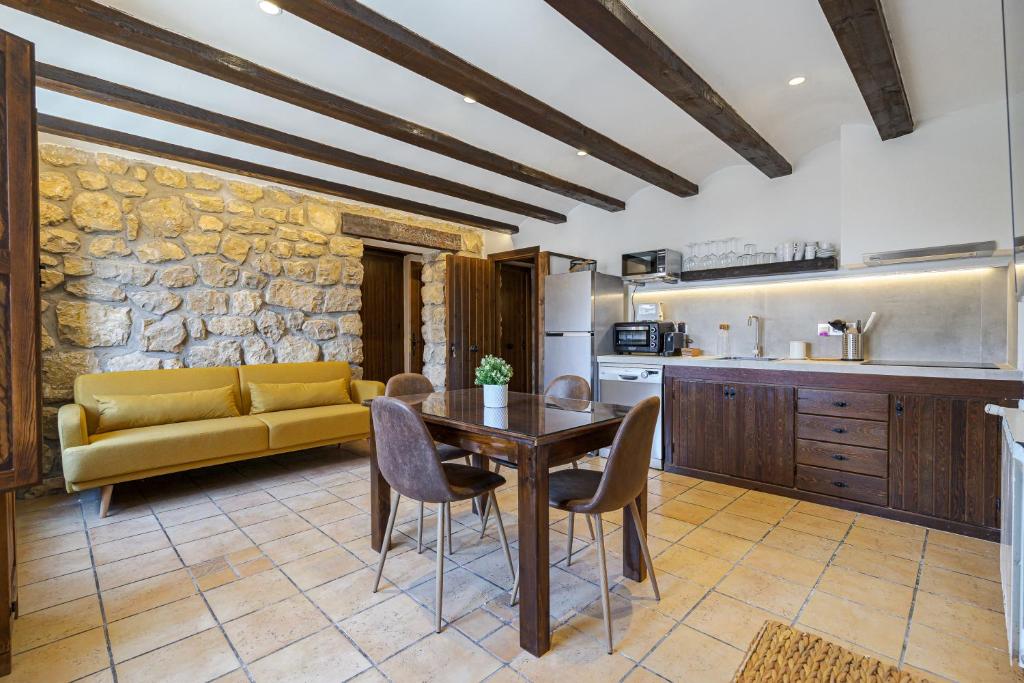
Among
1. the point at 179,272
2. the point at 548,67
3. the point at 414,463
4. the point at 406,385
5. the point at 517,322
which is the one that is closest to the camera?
the point at 414,463

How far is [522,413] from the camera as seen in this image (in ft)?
7.14

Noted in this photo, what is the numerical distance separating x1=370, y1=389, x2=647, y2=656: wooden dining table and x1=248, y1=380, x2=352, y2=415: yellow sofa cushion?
75.5 inches

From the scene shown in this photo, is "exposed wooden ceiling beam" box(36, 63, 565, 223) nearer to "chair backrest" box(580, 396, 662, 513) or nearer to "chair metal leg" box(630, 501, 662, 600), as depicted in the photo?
"chair backrest" box(580, 396, 662, 513)

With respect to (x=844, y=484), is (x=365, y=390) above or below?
above

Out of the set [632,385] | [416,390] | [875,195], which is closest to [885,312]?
[875,195]

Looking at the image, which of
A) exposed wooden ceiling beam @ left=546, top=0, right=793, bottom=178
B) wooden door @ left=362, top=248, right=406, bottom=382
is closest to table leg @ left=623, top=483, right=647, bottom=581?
exposed wooden ceiling beam @ left=546, top=0, right=793, bottom=178

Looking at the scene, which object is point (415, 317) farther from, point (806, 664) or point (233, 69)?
point (806, 664)

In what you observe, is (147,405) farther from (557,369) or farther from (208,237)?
(557,369)

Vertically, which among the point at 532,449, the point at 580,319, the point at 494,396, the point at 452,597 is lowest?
the point at 452,597

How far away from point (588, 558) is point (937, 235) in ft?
9.69

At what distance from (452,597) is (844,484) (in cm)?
260

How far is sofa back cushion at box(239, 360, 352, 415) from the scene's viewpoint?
13.2ft

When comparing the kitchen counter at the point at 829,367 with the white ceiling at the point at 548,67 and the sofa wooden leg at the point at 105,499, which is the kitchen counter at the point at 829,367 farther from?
the sofa wooden leg at the point at 105,499

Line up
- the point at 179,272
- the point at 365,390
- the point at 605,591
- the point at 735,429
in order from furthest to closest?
the point at 365,390 → the point at 179,272 → the point at 735,429 → the point at 605,591
